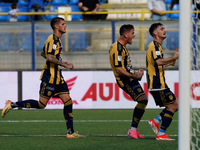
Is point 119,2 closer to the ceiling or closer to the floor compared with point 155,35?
closer to the ceiling

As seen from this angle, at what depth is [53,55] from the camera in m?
7.20

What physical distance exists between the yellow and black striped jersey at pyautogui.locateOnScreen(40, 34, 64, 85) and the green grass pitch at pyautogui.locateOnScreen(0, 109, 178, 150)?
2.91ft

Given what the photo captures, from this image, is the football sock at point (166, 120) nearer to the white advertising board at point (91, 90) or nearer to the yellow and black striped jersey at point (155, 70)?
the yellow and black striped jersey at point (155, 70)

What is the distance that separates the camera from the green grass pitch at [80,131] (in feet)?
20.8

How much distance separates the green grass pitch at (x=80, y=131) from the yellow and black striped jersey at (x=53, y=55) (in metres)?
0.89

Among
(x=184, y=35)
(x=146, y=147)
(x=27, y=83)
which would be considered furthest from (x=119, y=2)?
(x=184, y=35)

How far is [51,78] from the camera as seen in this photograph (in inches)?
288

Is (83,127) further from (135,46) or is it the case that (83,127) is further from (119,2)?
(119,2)

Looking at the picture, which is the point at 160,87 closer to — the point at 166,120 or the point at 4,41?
the point at 166,120

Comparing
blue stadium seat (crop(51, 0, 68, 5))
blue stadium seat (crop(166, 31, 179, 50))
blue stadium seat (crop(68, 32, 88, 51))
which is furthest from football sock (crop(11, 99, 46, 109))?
blue stadium seat (crop(51, 0, 68, 5))

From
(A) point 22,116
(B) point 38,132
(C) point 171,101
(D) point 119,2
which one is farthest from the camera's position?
(D) point 119,2

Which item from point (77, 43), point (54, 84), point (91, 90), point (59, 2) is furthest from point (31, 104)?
point (59, 2)

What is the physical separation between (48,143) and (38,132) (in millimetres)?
1446

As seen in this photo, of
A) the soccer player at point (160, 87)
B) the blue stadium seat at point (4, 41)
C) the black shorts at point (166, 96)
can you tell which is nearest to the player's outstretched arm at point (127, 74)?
the soccer player at point (160, 87)
